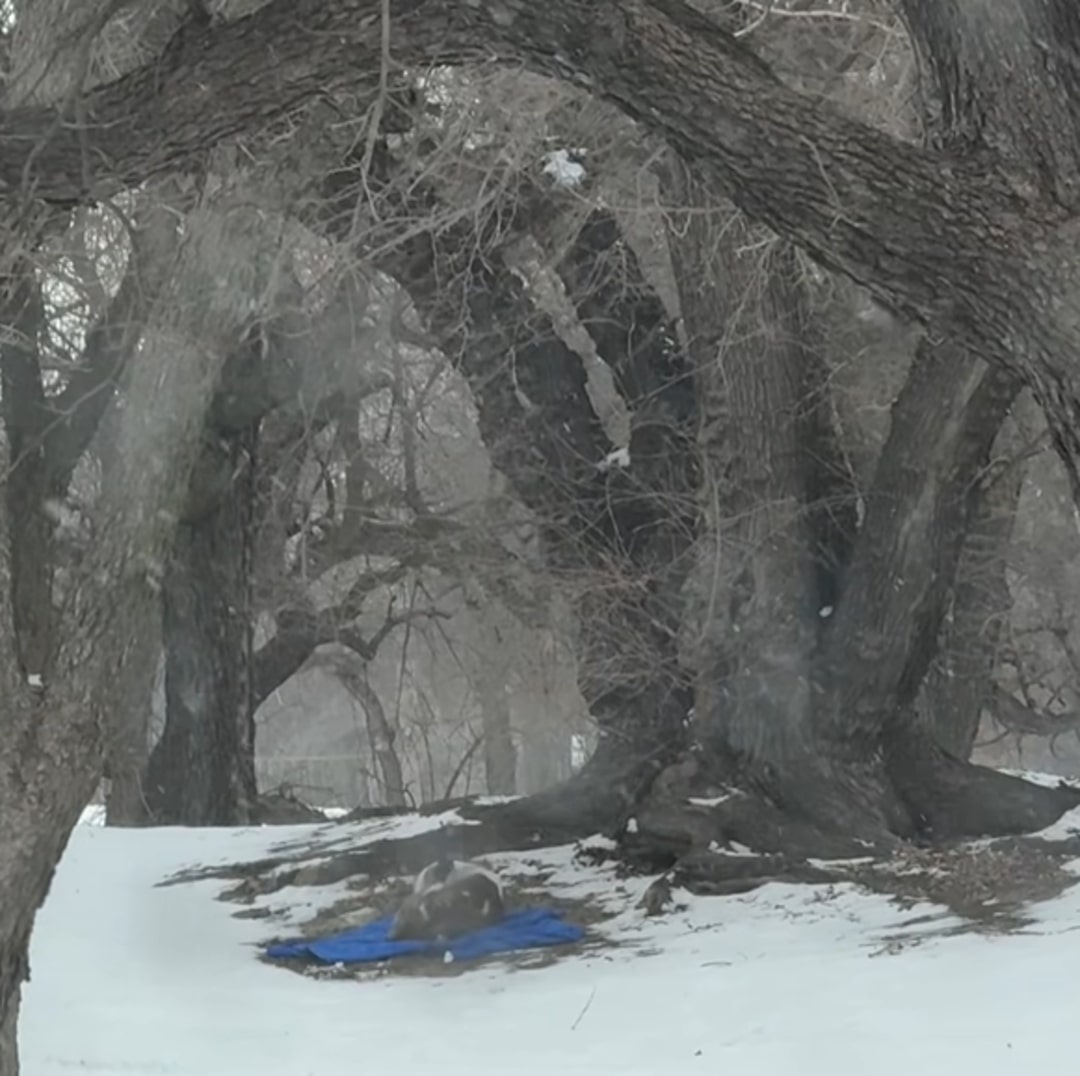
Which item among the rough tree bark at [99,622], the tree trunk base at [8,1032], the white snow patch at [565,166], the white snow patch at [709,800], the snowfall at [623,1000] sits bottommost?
the snowfall at [623,1000]

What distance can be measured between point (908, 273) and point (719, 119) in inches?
21.1

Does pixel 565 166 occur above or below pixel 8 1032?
above

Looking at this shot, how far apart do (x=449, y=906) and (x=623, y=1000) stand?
1632 mm

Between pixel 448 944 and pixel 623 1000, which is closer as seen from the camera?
pixel 623 1000

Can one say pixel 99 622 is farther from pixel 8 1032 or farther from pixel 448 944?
pixel 448 944

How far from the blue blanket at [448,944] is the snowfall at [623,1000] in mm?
170

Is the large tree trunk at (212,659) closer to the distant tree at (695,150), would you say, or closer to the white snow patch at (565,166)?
the white snow patch at (565,166)

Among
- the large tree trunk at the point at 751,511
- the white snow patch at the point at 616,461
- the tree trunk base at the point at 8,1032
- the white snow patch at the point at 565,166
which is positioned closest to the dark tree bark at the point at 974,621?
the large tree trunk at the point at 751,511

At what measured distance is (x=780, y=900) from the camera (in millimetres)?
7199

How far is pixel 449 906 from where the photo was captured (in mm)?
7320

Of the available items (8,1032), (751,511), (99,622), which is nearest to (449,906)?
(751,511)

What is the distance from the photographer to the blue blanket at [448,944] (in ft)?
23.1

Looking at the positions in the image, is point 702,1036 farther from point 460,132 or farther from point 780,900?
point 460,132

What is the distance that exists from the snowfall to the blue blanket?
17 centimetres
